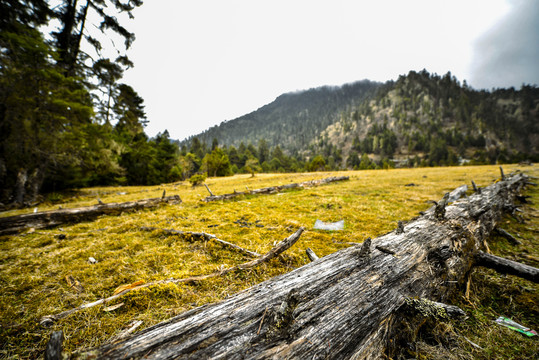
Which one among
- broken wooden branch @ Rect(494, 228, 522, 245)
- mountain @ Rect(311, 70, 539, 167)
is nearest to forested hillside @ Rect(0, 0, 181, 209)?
broken wooden branch @ Rect(494, 228, 522, 245)

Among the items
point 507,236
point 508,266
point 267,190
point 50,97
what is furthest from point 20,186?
point 507,236

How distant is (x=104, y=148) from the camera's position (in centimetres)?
1526

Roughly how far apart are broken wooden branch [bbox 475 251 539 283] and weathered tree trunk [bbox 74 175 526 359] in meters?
0.55

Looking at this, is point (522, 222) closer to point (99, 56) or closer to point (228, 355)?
point (228, 355)

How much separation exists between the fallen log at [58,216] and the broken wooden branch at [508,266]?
1140cm

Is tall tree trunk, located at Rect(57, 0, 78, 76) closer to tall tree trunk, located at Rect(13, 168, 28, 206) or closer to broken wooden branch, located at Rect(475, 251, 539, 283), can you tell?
tall tree trunk, located at Rect(13, 168, 28, 206)

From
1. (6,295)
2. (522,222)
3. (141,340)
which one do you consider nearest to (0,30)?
(6,295)

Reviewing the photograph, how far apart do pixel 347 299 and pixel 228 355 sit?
1.25m

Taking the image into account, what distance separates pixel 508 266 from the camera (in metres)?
2.82

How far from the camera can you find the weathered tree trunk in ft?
4.43

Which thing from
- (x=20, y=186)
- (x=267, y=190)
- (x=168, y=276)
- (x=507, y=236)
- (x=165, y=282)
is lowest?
(x=507, y=236)

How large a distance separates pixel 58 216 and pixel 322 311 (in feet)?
32.6

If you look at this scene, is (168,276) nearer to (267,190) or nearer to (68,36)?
(267,190)

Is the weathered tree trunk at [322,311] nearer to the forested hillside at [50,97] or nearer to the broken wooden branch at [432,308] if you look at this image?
the broken wooden branch at [432,308]
